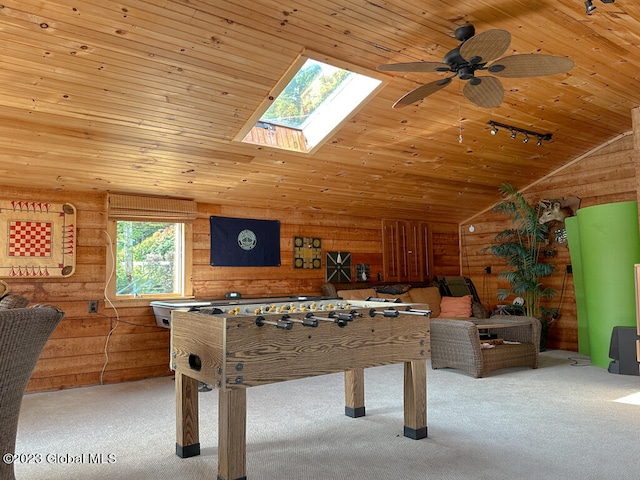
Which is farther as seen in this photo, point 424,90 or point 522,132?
point 522,132

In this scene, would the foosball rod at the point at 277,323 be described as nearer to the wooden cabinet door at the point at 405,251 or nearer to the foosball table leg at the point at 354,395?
the foosball table leg at the point at 354,395

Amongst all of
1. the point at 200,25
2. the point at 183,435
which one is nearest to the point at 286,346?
the point at 183,435

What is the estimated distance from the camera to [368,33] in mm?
3840

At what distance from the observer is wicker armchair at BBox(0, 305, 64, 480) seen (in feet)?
5.85

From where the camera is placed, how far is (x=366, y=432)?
11.3 feet

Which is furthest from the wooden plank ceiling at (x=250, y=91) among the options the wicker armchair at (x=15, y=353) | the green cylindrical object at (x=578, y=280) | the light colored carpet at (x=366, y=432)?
the light colored carpet at (x=366, y=432)

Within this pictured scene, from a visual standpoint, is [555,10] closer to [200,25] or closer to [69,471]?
[200,25]

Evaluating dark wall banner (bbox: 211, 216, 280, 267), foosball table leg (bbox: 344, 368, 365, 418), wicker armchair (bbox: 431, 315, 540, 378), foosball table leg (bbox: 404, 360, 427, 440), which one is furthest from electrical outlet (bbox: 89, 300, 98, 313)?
wicker armchair (bbox: 431, 315, 540, 378)

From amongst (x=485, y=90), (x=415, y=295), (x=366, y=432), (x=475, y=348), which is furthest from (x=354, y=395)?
(x=415, y=295)

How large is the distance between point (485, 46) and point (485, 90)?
2.17 feet

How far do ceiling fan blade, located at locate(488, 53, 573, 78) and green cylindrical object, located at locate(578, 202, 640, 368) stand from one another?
2925 millimetres

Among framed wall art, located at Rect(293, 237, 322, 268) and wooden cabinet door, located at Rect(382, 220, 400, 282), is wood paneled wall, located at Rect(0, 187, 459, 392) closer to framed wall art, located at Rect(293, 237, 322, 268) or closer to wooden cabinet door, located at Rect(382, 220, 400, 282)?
framed wall art, located at Rect(293, 237, 322, 268)

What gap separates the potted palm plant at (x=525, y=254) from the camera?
692cm

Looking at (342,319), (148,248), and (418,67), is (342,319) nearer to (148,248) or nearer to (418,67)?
(418,67)
